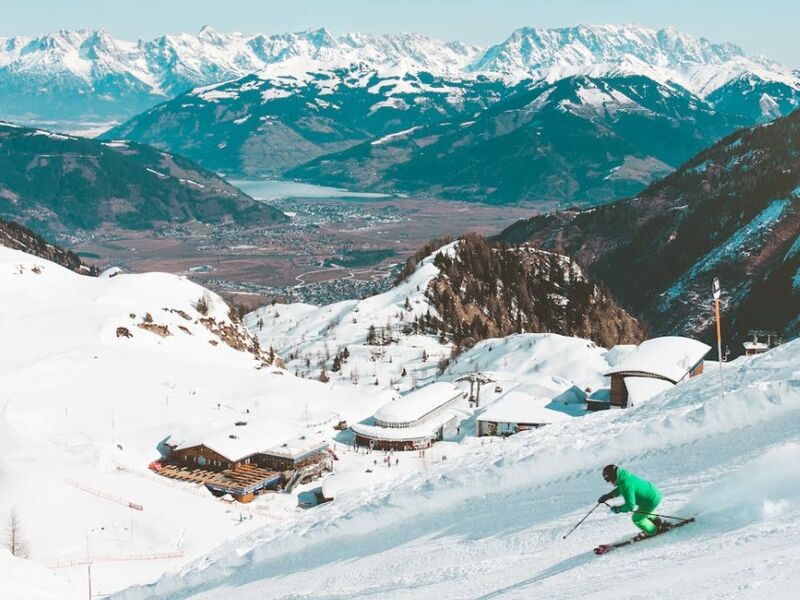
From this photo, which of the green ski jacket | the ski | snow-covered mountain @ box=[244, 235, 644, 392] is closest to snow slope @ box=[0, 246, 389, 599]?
snow-covered mountain @ box=[244, 235, 644, 392]

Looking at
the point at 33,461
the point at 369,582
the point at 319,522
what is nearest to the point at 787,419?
the point at 369,582

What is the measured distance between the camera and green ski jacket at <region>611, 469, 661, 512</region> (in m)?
13.8

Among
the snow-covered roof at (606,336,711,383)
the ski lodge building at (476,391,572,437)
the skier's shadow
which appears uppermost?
the skier's shadow

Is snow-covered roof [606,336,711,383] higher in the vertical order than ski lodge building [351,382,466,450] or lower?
higher

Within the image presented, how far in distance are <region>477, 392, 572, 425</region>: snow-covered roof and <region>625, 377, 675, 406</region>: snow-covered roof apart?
562 centimetres

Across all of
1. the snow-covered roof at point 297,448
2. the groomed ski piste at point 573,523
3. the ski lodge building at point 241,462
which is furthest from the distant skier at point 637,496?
the snow-covered roof at point 297,448

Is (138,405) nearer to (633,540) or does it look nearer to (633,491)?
(633,540)

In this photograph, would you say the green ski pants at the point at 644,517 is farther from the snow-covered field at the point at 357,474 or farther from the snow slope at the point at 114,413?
the snow slope at the point at 114,413

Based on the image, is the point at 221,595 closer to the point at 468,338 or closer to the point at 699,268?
the point at 468,338

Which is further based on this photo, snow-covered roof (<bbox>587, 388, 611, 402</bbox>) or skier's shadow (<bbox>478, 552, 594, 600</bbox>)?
snow-covered roof (<bbox>587, 388, 611, 402</bbox>)

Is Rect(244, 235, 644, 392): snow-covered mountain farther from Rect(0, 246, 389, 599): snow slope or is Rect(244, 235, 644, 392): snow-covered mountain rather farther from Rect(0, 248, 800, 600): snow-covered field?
Rect(0, 246, 389, 599): snow slope

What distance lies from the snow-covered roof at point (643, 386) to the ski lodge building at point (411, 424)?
1516cm

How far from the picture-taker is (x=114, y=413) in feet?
210

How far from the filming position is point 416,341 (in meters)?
120
